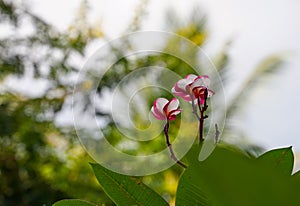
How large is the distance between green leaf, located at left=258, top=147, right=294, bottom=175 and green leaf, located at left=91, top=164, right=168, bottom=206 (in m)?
0.05


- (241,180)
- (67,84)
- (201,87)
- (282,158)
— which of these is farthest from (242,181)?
(67,84)

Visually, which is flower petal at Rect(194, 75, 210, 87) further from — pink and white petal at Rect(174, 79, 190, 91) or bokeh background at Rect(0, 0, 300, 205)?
bokeh background at Rect(0, 0, 300, 205)

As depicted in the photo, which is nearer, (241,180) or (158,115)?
(241,180)

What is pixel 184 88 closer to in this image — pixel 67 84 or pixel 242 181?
pixel 242 181

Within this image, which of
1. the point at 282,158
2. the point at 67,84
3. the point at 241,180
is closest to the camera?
the point at 241,180

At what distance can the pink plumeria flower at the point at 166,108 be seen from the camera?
33cm

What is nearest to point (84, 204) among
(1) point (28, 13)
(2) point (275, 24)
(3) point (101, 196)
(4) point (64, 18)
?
(3) point (101, 196)

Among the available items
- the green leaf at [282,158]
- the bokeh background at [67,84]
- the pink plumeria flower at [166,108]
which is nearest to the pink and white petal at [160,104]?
the pink plumeria flower at [166,108]

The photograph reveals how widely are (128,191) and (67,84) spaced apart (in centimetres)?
247

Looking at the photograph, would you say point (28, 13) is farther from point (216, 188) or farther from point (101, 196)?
point (216, 188)

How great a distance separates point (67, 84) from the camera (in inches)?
106

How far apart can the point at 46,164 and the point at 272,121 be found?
62.4 inches

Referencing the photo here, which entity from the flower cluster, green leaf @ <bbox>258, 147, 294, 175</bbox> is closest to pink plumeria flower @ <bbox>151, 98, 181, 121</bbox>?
the flower cluster

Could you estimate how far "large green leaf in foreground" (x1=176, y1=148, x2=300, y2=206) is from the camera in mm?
108
